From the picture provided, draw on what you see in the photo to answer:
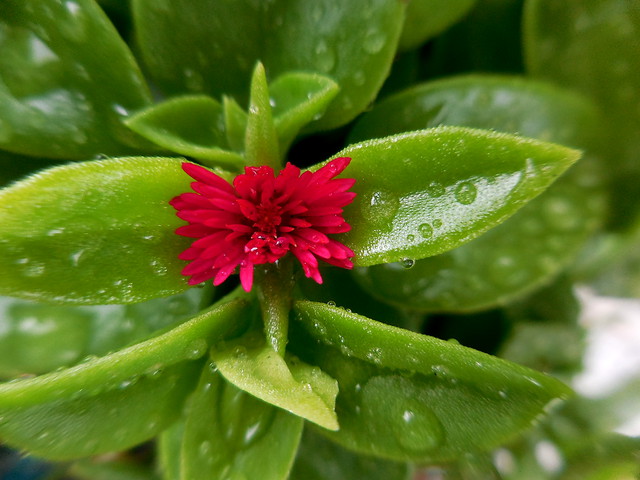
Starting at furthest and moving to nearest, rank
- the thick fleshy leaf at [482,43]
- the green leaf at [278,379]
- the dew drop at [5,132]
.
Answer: the thick fleshy leaf at [482,43] → the dew drop at [5,132] → the green leaf at [278,379]

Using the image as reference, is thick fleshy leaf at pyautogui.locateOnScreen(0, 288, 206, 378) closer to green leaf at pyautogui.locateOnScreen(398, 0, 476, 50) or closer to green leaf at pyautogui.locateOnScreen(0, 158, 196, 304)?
green leaf at pyautogui.locateOnScreen(0, 158, 196, 304)

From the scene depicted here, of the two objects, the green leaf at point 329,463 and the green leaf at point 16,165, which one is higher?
the green leaf at point 16,165

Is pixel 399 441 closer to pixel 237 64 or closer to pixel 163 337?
pixel 163 337

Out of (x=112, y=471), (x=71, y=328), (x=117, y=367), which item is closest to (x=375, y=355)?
(x=117, y=367)

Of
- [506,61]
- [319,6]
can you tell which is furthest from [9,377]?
Answer: [506,61]

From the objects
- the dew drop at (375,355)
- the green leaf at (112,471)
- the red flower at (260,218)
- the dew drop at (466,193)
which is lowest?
the green leaf at (112,471)

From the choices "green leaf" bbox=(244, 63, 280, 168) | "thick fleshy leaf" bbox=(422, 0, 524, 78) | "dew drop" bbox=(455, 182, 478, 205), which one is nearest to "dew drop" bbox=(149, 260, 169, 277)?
"green leaf" bbox=(244, 63, 280, 168)

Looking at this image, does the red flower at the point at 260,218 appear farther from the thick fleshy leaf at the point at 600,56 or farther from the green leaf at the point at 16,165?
the thick fleshy leaf at the point at 600,56

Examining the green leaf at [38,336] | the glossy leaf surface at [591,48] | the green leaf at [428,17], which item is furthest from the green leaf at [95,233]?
the glossy leaf surface at [591,48]

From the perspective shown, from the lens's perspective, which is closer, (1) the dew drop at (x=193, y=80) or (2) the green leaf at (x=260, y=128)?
(2) the green leaf at (x=260, y=128)
